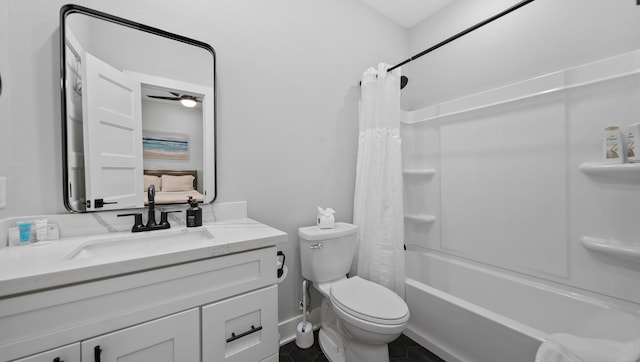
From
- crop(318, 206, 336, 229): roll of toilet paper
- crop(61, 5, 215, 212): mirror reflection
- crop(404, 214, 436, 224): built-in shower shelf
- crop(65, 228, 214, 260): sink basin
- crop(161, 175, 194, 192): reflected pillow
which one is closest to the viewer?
crop(65, 228, 214, 260): sink basin

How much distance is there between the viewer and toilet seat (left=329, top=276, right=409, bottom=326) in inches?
44.5

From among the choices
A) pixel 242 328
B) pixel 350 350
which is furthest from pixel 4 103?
pixel 350 350

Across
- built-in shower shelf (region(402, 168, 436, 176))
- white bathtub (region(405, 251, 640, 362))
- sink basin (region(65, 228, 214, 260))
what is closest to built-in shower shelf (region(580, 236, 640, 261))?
white bathtub (region(405, 251, 640, 362))

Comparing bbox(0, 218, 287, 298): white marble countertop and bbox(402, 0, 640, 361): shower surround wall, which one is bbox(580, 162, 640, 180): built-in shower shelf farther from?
bbox(0, 218, 287, 298): white marble countertop

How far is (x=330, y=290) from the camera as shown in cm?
141

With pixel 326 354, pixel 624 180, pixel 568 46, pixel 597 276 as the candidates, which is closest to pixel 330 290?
pixel 326 354

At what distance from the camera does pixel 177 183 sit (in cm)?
130

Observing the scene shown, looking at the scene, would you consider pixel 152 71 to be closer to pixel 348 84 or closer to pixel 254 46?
pixel 254 46

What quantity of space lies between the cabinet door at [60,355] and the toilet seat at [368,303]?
103cm

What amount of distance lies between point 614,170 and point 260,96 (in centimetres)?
206

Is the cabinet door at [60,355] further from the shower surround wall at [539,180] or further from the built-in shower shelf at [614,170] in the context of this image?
the built-in shower shelf at [614,170]

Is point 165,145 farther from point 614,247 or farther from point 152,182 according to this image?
point 614,247

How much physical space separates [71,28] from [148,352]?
1405 mm

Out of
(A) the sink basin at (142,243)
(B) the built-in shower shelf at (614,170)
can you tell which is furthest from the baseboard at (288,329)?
(B) the built-in shower shelf at (614,170)
